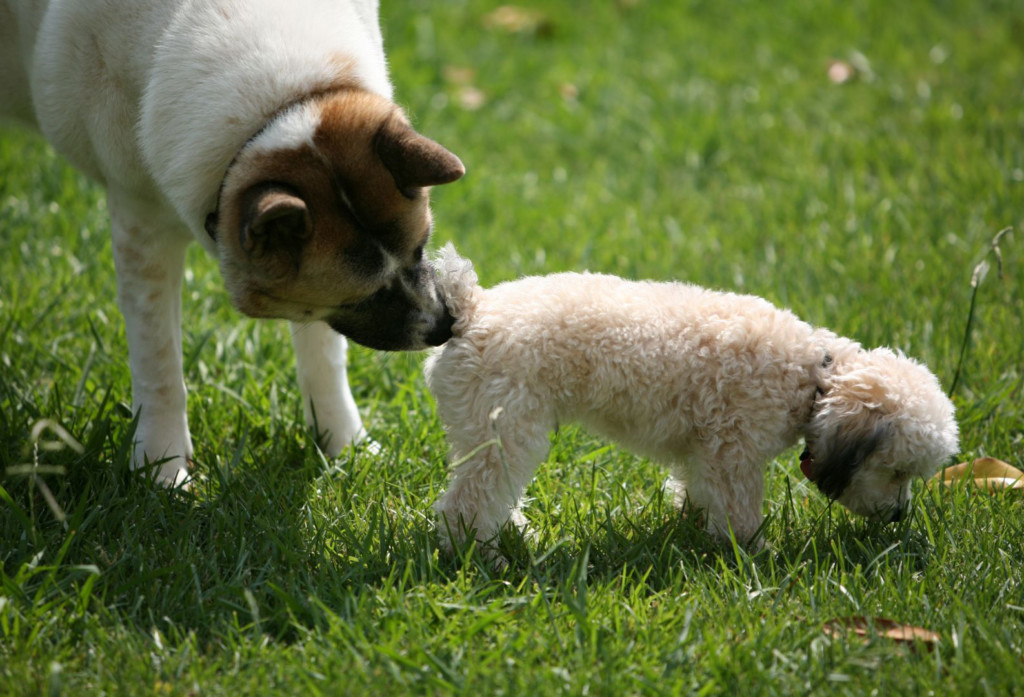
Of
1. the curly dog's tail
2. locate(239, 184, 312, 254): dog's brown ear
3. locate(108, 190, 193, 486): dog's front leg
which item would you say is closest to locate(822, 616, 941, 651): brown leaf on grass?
the curly dog's tail

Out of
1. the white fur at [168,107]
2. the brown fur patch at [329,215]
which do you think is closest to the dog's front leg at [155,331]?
the white fur at [168,107]

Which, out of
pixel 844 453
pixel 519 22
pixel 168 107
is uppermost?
pixel 519 22

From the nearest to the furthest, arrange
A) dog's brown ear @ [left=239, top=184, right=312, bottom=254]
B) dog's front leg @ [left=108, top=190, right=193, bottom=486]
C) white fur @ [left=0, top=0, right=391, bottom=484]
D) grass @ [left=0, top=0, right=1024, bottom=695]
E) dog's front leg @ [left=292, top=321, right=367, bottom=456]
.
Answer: grass @ [left=0, top=0, right=1024, bottom=695], dog's brown ear @ [left=239, top=184, right=312, bottom=254], white fur @ [left=0, top=0, right=391, bottom=484], dog's front leg @ [left=108, top=190, right=193, bottom=486], dog's front leg @ [left=292, top=321, right=367, bottom=456]

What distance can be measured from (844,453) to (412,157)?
143cm

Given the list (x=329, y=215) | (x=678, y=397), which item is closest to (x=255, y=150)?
(x=329, y=215)

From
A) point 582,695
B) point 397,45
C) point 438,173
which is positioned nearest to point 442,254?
point 438,173

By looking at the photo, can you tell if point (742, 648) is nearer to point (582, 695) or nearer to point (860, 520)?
point (582, 695)

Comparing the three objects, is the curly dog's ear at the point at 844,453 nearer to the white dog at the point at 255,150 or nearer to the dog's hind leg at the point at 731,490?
the dog's hind leg at the point at 731,490

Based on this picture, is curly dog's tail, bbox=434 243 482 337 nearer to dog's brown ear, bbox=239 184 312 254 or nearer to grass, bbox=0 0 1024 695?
dog's brown ear, bbox=239 184 312 254

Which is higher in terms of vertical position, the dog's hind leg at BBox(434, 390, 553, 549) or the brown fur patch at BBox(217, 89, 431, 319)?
the brown fur patch at BBox(217, 89, 431, 319)

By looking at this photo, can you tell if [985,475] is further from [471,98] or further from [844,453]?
[471,98]

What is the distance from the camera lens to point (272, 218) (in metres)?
2.59

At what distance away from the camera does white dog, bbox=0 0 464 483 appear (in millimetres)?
2771

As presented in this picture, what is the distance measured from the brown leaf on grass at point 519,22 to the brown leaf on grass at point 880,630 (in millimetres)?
6120
